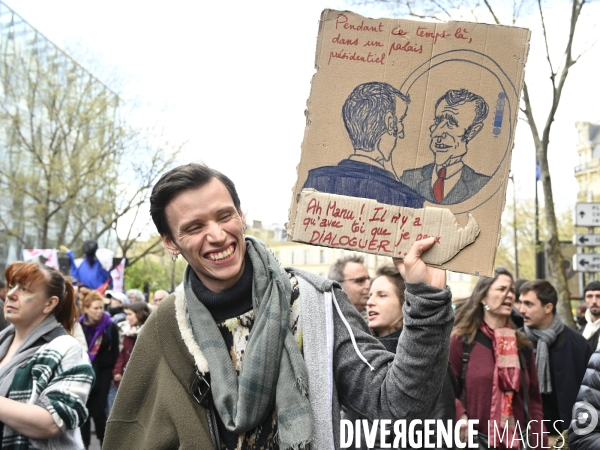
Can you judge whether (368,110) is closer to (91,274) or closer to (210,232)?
(210,232)

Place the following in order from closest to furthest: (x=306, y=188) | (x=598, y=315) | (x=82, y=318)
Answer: (x=306, y=188), (x=598, y=315), (x=82, y=318)

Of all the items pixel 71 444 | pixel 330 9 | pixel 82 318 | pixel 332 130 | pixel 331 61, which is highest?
pixel 330 9

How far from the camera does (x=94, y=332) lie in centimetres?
960

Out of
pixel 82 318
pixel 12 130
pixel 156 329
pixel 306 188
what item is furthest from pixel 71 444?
pixel 12 130

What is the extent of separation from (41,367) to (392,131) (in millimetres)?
2563

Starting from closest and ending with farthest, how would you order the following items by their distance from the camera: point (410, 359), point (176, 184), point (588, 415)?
1. point (410, 359)
2. point (176, 184)
3. point (588, 415)

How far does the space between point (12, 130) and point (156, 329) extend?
2826cm

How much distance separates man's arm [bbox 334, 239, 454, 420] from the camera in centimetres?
215

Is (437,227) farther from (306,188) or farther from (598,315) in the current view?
(598,315)

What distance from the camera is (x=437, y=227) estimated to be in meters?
2.33

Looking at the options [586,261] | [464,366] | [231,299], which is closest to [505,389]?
[464,366]

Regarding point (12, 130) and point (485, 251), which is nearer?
point (485, 251)

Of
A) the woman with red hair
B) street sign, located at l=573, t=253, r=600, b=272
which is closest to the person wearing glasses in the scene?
the woman with red hair

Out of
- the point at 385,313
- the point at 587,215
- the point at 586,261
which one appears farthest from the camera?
the point at 586,261
